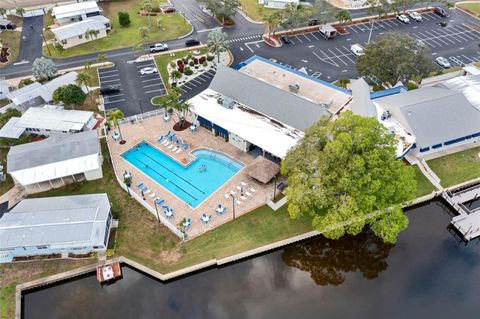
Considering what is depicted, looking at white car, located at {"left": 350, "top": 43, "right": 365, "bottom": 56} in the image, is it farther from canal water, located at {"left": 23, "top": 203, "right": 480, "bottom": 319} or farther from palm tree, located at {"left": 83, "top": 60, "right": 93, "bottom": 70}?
palm tree, located at {"left": 83, "top": 60, "right": 93, "bottom": 70}

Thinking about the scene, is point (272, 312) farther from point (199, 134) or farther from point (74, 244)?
point (199, 134)

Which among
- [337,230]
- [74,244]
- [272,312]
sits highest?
[337,230]

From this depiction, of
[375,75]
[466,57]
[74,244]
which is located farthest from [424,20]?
[74,244]

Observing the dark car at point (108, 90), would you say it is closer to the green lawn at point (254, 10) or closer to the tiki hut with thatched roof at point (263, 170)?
the tiki hut with thatched roof at point (263, 170)

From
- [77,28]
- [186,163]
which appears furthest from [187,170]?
[77,28]

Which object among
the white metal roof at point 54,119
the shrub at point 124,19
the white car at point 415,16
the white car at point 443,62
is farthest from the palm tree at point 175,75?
the white car at point 415,16
